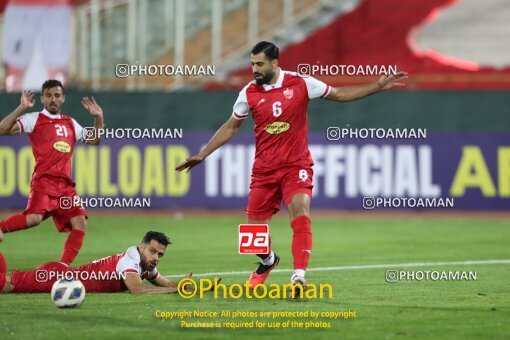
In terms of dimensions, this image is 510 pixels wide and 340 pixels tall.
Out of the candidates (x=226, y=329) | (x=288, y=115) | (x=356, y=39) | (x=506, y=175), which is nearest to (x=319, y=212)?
(x=506, y=175)

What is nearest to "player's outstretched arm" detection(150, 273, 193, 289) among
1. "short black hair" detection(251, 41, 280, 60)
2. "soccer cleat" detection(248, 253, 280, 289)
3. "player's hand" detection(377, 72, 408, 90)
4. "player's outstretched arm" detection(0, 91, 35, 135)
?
"soccer cleat" detection(248, 253, 280, 289)

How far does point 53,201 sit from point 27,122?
0.86 meters

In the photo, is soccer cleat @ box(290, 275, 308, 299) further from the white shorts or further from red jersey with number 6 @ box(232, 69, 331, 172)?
the white shorts

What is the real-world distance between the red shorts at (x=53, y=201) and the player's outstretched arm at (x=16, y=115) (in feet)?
2.24

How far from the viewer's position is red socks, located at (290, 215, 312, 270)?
367 inches

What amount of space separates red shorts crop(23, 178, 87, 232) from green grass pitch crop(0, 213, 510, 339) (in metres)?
1.31

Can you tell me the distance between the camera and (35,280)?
380 inches

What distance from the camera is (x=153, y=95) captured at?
20.3 m

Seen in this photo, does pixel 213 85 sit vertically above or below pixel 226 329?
above

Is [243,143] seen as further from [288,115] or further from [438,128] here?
[288,115]

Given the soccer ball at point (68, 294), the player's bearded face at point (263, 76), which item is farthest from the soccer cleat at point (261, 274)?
the soccer ball at point (68, 294)

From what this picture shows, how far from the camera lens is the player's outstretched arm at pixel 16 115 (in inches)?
397

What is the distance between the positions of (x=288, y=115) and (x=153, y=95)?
35.6 ft

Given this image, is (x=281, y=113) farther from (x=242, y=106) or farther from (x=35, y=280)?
(x=35, y=280)
